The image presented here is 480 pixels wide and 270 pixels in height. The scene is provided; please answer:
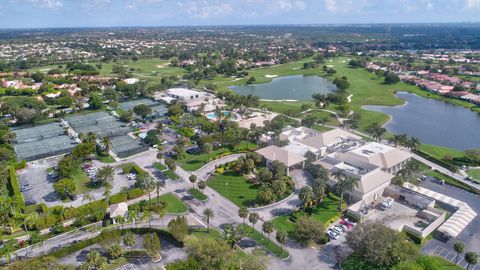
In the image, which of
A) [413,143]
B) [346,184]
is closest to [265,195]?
[346,184]

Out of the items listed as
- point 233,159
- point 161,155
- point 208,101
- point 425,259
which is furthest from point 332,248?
point 208,101

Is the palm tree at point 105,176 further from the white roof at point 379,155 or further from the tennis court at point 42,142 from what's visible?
the white roof at point 379,155

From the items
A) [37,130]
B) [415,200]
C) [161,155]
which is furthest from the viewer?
[37,130]

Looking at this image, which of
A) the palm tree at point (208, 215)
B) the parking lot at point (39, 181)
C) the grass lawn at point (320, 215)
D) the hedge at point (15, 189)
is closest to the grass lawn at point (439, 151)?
the grass lawn at point (320, 215)

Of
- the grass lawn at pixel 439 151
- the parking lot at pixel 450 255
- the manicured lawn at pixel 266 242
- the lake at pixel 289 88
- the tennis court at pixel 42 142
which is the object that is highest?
the lake at pixel 289 88

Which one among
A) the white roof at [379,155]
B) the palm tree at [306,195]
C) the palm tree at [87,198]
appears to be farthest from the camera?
the white roof at [379,155]

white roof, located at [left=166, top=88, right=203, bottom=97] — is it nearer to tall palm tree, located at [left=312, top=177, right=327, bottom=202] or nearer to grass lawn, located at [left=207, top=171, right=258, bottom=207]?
grass lawn, located at [left=207, top=171, right=258, bottom=207]

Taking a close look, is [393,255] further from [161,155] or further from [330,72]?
[330,72]

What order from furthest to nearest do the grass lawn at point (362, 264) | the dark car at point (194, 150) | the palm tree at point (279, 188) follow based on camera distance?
the dark car at point (194, 150) → the palm tree at point (279, 188) → the grass lawn at point (362, 264)

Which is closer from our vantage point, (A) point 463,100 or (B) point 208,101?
(B) point 208,101
